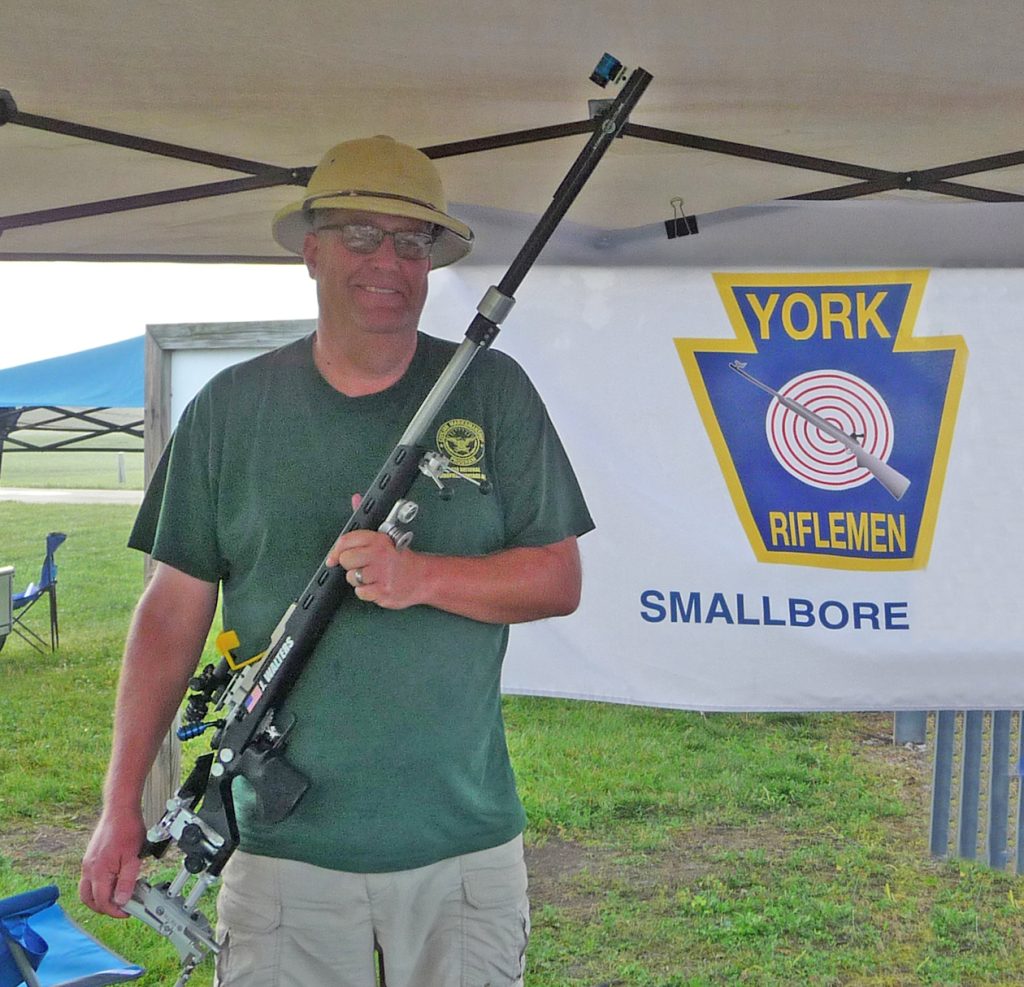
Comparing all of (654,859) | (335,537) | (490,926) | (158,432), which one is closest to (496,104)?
(335,537)

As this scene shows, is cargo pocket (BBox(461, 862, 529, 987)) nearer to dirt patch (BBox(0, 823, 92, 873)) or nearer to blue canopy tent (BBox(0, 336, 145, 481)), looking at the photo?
dirt patch (BBox(0, 823, 92, 873))

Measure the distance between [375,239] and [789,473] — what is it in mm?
1951

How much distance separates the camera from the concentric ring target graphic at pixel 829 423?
3.53m

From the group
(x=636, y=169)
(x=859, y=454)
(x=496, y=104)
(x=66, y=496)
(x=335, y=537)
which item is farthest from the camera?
(x=66, y=496)

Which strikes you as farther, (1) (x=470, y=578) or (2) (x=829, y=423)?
(2) (x=829, y=423)

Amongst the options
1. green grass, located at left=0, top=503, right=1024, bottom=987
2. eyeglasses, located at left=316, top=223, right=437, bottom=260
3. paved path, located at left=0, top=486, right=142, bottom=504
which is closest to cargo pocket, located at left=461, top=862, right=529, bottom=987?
eyeglasses, located at left=316, top=223, right=437, bottom=260

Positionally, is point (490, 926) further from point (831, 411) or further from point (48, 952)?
point (831, 411)

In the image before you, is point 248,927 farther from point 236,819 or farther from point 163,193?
point 163,193

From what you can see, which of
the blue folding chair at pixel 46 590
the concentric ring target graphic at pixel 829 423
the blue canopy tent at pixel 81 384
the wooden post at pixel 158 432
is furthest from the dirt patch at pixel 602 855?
the blue canopy tent at pixel 81 384

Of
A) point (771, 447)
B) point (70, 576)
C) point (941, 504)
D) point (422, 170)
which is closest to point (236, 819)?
point (422, 170)

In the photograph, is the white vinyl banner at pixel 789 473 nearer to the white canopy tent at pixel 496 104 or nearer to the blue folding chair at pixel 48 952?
the white canopy tent at pixel 496 104

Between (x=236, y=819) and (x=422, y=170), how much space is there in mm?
1180

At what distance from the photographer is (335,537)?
1.96 metres

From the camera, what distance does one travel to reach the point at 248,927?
1.97 meters
